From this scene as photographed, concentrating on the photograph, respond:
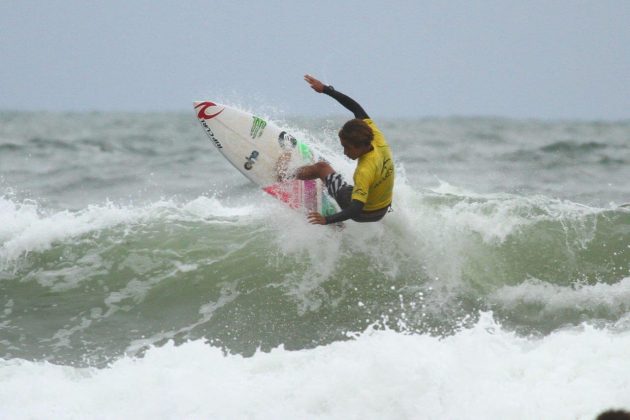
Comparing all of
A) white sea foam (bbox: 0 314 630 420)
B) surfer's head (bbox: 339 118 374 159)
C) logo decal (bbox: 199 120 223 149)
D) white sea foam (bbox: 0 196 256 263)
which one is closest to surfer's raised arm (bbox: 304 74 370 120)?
surfer's head (bbox: 339 118 374 159)

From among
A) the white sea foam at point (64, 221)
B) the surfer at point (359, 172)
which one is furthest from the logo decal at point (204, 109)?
the surfer at point (359, 172)

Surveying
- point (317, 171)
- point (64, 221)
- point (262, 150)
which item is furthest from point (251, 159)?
point (64, 221)

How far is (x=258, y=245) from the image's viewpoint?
881cm

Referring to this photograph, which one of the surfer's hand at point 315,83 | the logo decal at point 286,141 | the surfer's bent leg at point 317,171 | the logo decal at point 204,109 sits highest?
the surfer's hand at point 315,83

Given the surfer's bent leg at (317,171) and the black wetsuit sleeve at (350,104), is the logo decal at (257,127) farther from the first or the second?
the black wetsuit sleeve at (350,104)

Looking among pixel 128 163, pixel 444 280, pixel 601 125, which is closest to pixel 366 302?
pixel 444 280

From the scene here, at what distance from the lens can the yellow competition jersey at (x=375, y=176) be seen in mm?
6777

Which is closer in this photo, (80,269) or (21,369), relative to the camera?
(21,369)

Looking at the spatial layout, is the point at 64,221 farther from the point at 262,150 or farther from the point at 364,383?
the point at 364,383

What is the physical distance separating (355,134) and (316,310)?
1.80m

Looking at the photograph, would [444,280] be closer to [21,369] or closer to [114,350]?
[114,350]

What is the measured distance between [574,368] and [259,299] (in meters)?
3.36

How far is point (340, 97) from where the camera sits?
7398mm

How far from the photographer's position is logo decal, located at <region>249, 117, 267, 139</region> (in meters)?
8.54
